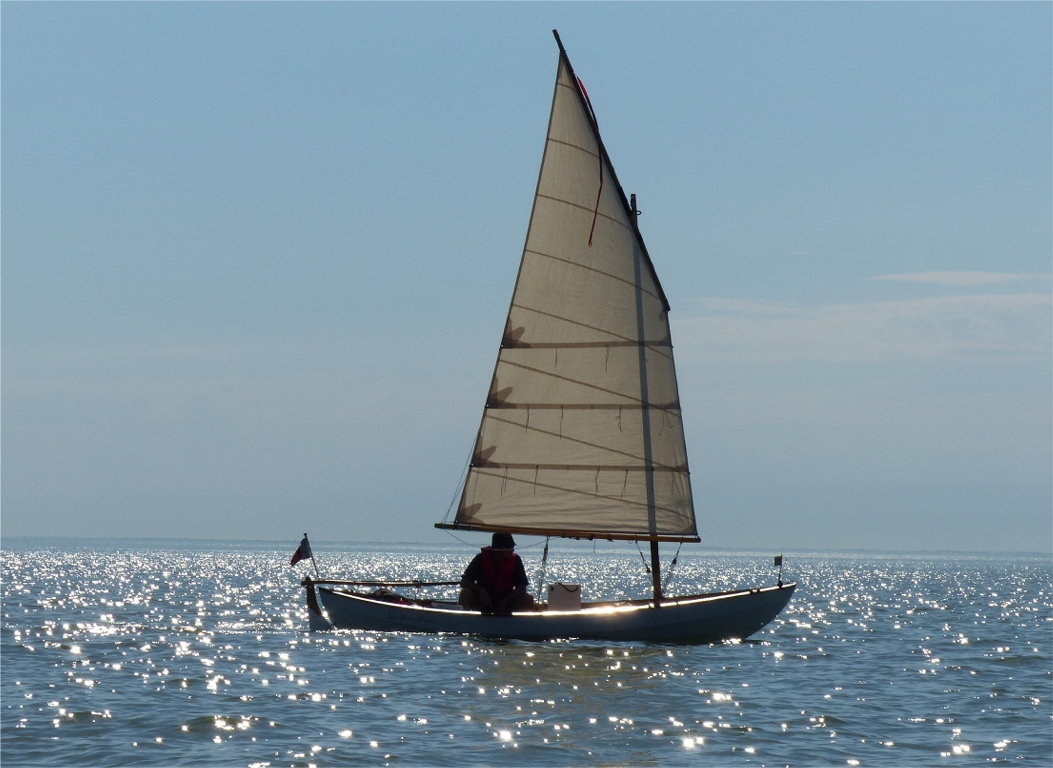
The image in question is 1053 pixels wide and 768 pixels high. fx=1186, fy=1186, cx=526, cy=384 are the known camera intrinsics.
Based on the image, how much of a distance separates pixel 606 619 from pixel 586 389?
19.1 ft

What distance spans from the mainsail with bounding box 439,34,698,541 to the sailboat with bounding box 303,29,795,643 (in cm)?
3

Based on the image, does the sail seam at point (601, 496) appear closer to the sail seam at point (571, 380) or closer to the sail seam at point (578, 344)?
the sail seam at point (571, 380)

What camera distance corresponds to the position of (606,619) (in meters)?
29.0

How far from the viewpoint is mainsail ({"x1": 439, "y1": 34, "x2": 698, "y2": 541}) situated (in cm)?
3031

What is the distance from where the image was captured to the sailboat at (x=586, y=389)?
3028 cm

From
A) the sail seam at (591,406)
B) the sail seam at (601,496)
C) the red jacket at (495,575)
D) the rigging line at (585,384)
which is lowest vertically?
the red jacket at (495,575)

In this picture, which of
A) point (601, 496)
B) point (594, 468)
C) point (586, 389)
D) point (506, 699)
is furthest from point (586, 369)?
point (506, 699)

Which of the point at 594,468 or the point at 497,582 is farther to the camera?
the point at 594,468

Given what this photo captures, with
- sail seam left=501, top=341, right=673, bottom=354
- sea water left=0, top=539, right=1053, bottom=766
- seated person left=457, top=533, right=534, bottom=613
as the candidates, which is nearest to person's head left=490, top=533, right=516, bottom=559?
seated person left=457, top=533, right=534, bottom=613

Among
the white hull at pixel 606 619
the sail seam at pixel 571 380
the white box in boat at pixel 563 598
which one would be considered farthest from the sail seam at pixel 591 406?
the white hull at pixel 606 619

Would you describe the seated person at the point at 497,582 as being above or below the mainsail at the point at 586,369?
below

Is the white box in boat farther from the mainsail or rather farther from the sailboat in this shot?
the mainsail

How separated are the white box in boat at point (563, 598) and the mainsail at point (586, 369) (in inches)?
55.2

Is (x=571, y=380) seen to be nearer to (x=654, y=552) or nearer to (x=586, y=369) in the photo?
(x=586, y=369)
